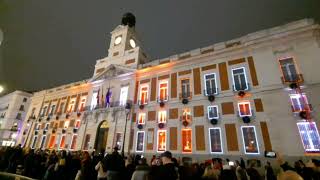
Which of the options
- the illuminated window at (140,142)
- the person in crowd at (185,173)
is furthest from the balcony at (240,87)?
the person in crowd at (185,173)

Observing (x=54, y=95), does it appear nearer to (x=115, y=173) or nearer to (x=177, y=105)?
(x=177, y=105)

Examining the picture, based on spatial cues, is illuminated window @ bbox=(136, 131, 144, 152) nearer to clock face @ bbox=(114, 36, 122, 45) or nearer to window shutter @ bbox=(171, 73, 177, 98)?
window shutter @ bbox=(171, 73, 177, 98)

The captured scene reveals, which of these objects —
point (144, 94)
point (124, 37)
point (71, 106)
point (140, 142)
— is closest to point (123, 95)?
point (144, 94)

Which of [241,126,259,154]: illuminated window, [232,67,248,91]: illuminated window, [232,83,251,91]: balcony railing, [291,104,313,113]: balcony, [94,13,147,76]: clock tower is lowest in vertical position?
[241,126,259,154]: illuminated window

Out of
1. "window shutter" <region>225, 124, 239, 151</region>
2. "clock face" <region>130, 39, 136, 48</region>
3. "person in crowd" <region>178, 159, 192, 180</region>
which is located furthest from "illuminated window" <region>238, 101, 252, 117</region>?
"clock face" <region>130, 39, 136, 48</region>

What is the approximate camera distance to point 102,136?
2280 cm

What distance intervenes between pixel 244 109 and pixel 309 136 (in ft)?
15.8

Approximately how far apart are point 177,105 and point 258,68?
8737 mm

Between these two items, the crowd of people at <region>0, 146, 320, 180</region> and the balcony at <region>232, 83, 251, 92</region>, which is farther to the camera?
the balcony at <region>232, 83, 251, 92</region>

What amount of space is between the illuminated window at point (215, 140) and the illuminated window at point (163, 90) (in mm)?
6581

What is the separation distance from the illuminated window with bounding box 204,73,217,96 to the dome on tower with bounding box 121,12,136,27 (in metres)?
19.5

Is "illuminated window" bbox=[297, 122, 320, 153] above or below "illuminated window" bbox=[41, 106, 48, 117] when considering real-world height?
below

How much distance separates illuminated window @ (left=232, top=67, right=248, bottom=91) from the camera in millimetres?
16812

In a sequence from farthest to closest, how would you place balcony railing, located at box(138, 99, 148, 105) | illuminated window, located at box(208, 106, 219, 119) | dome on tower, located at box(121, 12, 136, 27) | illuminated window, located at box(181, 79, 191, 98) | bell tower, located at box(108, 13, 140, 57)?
dome on tower, located at box(121, 12, 136, 27), bell tower, located at box(108, 13, 140, 57), balcony railing, located at box(138, 99, 148, 105), illuminated window, located at box(181, 79, 191, 98), illuminated window, located at box(208, 106, 219, 119)
